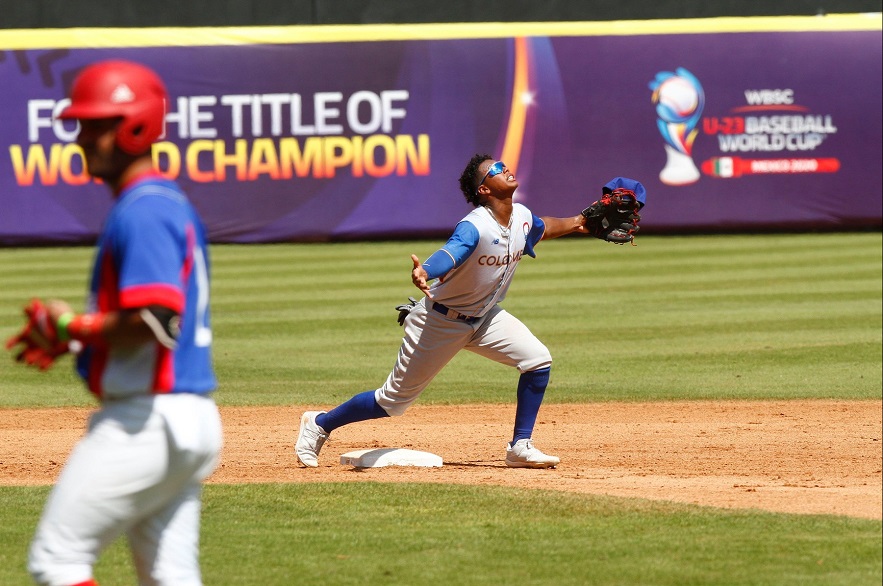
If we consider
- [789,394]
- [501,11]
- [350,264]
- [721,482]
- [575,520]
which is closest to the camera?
[575,520]

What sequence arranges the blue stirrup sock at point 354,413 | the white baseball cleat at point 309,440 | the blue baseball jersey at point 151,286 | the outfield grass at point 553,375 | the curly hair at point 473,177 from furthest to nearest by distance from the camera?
the white baseball cleat at point 309,440 < the blue stirrup sock at point 354,413 < the curly hair at point 473,177 < the outfield grass at point 553,375 < the blue baseball jersey at point 151,286

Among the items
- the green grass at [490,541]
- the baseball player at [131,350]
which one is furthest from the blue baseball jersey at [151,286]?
the green grass at [490,541]

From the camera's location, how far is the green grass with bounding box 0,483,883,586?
5.42 meters

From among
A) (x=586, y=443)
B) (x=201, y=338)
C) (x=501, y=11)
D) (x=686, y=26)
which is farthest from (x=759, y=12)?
(x=201, y=338)

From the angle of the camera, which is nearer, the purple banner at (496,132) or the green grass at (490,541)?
the green grass at (490,541)

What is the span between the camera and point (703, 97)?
24.2 metres

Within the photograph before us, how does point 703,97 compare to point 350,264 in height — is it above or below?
above

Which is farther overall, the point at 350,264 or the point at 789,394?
the point at 350,264

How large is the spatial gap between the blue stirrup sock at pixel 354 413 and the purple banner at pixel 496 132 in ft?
52.7

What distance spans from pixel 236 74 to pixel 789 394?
1488 centimetres

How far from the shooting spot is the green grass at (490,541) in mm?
5422

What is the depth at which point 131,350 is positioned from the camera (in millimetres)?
3629

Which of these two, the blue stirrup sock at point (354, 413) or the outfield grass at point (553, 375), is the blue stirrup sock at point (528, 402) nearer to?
the blue stirrup sock at point (354, 413)

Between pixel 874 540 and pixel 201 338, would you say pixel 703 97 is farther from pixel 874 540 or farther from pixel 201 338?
pixel 201 338
